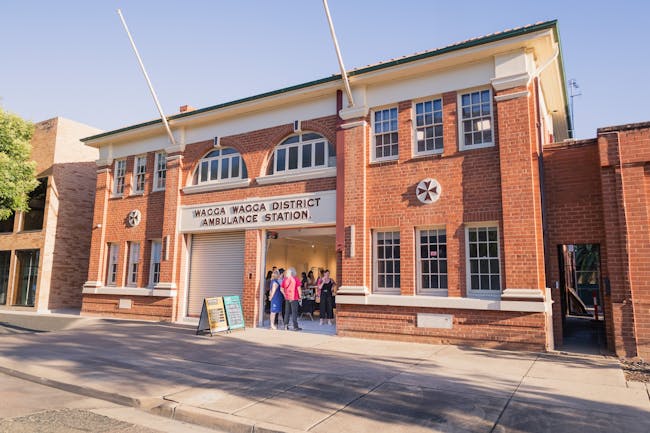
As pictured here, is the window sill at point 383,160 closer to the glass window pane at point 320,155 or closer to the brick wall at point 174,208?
the brick wall at point 174,208

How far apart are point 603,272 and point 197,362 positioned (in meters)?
9.10

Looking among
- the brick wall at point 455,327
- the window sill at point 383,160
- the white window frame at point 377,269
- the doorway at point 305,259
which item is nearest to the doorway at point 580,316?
the brick wall at point 455,327

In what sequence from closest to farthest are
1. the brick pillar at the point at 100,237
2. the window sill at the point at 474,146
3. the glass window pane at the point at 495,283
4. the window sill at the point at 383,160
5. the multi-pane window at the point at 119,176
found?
the glass window pane at the point at 495,283 < the window sill at the point at 474,146 < the window sill at the point at 383,160 < the brick pillar at the point at 100,237 < the multi-pane window at the point at 119,176

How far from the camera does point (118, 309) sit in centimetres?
1712

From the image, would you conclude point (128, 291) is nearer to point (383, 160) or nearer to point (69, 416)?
point (383, 160)

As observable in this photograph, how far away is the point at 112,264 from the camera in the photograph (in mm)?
18359

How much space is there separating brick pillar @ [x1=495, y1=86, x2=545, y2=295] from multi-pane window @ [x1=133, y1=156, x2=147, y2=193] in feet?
44.0

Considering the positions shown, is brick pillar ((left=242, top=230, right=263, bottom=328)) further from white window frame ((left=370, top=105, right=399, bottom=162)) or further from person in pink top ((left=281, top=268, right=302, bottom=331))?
white window frame ((left=370, top=105, right=399, bottom=162))

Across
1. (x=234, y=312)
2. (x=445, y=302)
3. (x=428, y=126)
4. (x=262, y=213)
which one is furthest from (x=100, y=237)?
(x=445, y=302)

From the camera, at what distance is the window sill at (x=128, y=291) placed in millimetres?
15769

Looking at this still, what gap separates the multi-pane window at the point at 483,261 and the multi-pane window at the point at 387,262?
1899 mm

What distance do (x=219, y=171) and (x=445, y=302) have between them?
903 cm

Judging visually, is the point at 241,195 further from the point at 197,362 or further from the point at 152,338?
the point at 197,362

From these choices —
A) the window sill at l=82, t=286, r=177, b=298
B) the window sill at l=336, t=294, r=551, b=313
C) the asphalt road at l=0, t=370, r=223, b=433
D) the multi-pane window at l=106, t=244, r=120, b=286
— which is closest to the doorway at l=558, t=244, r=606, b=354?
the window sill at l=336, t=294, r=551, b=313
